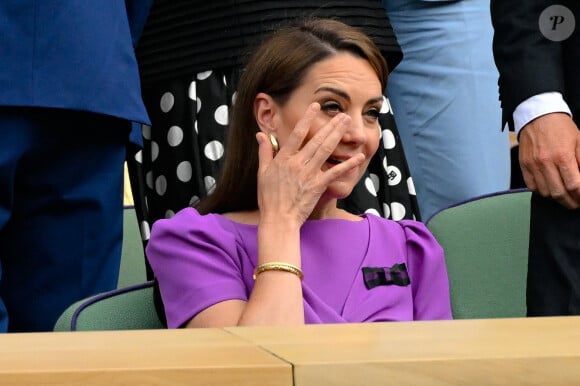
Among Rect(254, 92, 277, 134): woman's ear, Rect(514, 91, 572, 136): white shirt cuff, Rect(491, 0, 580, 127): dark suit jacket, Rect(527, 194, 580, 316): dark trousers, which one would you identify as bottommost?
Rect(527, 194, 580, 316): dark trousers

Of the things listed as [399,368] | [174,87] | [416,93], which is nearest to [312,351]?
[399,368]

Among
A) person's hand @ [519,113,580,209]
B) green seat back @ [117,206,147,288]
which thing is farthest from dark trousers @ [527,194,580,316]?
green seat back @ [117,206,147,288]

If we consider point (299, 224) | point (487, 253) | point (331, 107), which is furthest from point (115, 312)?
point (487, 253)

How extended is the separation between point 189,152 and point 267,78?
30 centimetres

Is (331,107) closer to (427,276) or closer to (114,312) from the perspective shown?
(427,276)

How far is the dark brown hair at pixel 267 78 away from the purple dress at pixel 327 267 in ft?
0.31

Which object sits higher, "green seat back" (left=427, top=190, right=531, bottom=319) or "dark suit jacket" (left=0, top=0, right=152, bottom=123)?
"dark suit jacket" (left=0, top=0, right=152, bottom=123)

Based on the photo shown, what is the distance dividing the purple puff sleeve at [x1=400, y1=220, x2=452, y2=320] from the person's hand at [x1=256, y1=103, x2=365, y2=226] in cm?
24

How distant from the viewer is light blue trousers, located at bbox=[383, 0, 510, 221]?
2.93m

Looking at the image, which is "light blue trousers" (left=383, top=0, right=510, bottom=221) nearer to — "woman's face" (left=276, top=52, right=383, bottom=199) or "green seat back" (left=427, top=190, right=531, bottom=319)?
"green seat back" (left=427, top=190, right=531, bottom=319)

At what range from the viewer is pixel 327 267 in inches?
87.0

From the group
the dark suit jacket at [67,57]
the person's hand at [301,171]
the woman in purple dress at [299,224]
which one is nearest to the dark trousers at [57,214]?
the dark suit jacket at [67,57]

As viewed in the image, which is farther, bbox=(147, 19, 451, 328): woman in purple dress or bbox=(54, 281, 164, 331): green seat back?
bbox=(147, 19, 451, 328): woman in purple dress

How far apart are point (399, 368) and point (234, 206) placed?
4.36ft
